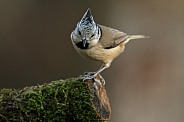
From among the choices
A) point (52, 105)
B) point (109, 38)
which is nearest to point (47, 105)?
point (52, 105)

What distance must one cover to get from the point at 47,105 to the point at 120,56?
14.3ft

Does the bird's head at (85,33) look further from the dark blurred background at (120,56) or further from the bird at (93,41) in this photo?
the dark blurred background at (120,56)

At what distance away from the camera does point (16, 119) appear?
99.3 inches

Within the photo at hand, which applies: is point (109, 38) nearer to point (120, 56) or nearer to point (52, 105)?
point (52, 105)

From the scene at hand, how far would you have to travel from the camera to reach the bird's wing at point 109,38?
13.2 feet

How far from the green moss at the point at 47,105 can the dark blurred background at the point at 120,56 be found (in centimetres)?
383

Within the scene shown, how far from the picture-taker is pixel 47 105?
2559 millimetres

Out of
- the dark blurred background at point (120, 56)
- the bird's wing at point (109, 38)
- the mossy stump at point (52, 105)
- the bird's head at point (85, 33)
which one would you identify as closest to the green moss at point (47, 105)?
the mossy stump at point (52, 105)

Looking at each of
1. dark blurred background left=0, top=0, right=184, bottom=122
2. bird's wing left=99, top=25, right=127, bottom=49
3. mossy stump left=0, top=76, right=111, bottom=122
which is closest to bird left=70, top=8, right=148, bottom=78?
bird's wing left=99, top=25, right=127, bottom=49

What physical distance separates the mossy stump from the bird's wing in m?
1.38

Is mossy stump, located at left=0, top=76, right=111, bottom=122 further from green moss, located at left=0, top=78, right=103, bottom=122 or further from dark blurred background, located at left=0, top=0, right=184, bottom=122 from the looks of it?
dark blurred background, located at left=0, top=0, right=184, bottom=122

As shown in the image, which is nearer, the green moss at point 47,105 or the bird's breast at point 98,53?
the green moss at point 47,105

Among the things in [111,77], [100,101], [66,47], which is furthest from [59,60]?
[100,101]

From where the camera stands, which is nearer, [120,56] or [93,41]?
[93,41]
